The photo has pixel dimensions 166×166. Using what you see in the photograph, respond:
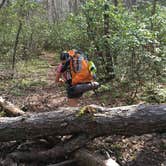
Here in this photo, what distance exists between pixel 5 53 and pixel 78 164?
45.4ft

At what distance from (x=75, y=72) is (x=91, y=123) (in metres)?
1.76

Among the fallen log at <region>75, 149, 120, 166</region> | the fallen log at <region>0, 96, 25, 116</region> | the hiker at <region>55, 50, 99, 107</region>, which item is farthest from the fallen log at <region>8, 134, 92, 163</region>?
the hiker at <region>55, 50, 99, 107</region>

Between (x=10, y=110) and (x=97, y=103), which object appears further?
(x=97, y=103)

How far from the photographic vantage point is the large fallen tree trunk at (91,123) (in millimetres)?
6559

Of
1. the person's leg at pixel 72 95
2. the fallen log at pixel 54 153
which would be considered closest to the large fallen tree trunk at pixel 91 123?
the fallen log at pixel 54 153

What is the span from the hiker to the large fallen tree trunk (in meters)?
1.37

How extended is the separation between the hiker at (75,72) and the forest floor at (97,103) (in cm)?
140

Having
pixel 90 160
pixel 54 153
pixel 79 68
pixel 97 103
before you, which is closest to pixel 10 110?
pixel 79 68

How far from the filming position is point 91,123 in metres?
6.64

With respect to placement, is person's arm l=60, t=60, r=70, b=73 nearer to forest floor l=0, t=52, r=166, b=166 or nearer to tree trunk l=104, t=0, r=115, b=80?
forest floor l=0, t=52, r=166, b=166

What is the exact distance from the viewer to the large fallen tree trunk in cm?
656

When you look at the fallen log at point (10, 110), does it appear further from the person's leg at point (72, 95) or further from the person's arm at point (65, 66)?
the person's arm at point (65, 66)

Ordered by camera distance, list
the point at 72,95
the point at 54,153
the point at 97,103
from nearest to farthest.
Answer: the point at 54,153 → the point at 72,95 → the point at 97,103

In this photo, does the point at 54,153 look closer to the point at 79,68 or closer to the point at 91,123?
the point at 91,123
